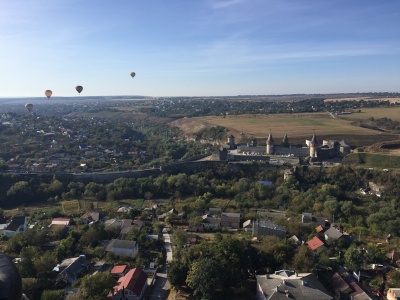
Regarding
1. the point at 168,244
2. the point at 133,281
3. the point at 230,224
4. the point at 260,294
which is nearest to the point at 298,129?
the point at 230,224

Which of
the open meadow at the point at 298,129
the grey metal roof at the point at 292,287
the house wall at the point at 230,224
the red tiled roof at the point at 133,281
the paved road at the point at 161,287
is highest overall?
the open meadow at the point at 298,129

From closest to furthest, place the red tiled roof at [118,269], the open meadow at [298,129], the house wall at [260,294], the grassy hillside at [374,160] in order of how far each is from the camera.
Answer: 1. the house wall at [260,294]
2. the red tiled roof at [118,269]
3. the grassy hillside at [374,160]
4. the open meadow at [298,129]

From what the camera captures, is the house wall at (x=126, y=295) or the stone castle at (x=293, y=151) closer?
the house wall at (x=126, y=295)

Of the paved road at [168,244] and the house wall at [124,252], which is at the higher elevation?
the house wall at [124,252]

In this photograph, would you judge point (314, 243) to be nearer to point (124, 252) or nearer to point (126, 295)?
point (124, 252)

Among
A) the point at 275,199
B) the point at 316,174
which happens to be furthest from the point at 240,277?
the point at 316,174

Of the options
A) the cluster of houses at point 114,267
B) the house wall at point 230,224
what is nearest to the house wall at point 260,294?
the cluster of houses at point 114,267

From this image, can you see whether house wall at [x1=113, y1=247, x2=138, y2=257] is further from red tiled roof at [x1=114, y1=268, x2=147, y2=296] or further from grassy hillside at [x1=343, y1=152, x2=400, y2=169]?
grassy hillside at [x1=343, y1=152, x2=400, y2=169]

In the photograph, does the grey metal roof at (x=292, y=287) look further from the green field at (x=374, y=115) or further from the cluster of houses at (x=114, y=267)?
the green field at (x=374, y=115)

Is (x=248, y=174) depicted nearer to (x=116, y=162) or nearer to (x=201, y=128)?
(x=116, y=162)
